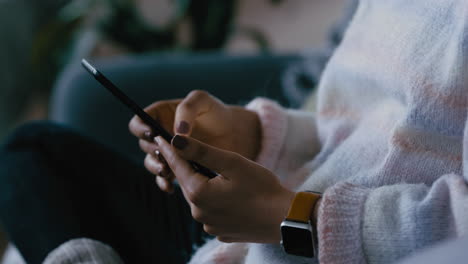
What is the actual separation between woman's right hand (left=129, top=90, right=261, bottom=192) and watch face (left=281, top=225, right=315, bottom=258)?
0.14 m

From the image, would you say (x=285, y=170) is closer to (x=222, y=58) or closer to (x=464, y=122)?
(x=464, y=122)

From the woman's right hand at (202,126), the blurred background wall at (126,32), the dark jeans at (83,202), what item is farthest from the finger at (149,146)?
the blurred background wall at (126,32)

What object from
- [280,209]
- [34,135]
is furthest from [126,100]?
[34,135]

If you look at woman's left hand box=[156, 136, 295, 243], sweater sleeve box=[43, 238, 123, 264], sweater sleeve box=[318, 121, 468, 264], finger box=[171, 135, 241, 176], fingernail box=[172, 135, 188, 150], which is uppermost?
fingernail box=[172, 135, 188, 150]

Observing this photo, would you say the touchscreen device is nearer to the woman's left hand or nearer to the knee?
the woman's left hand

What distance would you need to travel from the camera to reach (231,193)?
1.30ft

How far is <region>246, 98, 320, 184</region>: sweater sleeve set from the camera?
55 centimetres

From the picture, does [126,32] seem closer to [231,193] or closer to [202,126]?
[202,126]

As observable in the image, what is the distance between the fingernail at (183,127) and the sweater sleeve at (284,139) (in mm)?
123

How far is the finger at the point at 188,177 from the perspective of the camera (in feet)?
1.31

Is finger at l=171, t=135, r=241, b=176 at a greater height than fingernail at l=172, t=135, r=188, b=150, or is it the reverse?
fingernail at l=172, t=135, r=188, b=150

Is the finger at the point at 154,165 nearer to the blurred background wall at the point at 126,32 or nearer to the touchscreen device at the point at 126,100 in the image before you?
the touchscreen device at the point at 126,100

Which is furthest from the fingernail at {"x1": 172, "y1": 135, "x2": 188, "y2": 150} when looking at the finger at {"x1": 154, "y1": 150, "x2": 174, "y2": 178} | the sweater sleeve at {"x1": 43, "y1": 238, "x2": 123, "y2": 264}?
the sweater sleeve at {"x1": 43, "y1": 238, "x2": 123, "y2": 264}

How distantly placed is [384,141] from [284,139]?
127 mm
